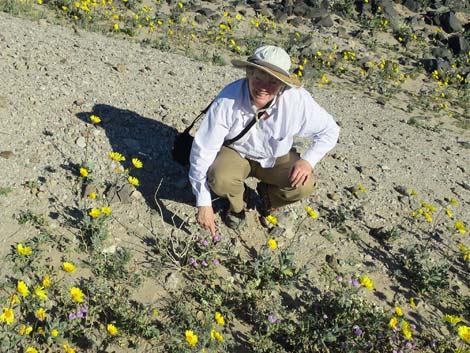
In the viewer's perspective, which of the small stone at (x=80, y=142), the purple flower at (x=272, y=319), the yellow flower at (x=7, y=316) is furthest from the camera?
the small stone at (x=80, y=142)

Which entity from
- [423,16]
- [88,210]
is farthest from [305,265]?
[423,16]

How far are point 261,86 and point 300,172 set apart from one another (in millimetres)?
859

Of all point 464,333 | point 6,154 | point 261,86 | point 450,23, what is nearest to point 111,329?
point 261,86

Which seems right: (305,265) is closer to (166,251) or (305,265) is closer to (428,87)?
(166,251)

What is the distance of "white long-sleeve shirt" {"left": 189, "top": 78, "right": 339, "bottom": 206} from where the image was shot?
4.10 meters

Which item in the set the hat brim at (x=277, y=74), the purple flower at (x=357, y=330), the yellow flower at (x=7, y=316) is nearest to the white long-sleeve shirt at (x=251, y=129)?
the hat brim at (x=277, y=74)

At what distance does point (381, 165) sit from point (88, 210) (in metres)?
4.09

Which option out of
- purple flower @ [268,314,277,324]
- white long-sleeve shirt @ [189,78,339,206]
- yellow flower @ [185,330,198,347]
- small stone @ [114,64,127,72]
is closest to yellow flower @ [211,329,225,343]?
yellow flower @ [185,330,198,347]

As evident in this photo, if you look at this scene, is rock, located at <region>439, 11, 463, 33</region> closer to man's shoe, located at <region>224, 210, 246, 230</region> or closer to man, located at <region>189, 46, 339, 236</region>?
man, located at <region>189, 46, 339, 236</region>

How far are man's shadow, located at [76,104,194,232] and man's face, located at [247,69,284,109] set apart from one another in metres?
1.27

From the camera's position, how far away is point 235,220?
4.82 meters

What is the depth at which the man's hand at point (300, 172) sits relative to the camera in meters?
4.31

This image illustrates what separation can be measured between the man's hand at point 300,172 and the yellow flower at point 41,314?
87.1 inches

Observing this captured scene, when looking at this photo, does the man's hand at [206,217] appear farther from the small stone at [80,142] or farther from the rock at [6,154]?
the rock at [6,154]
